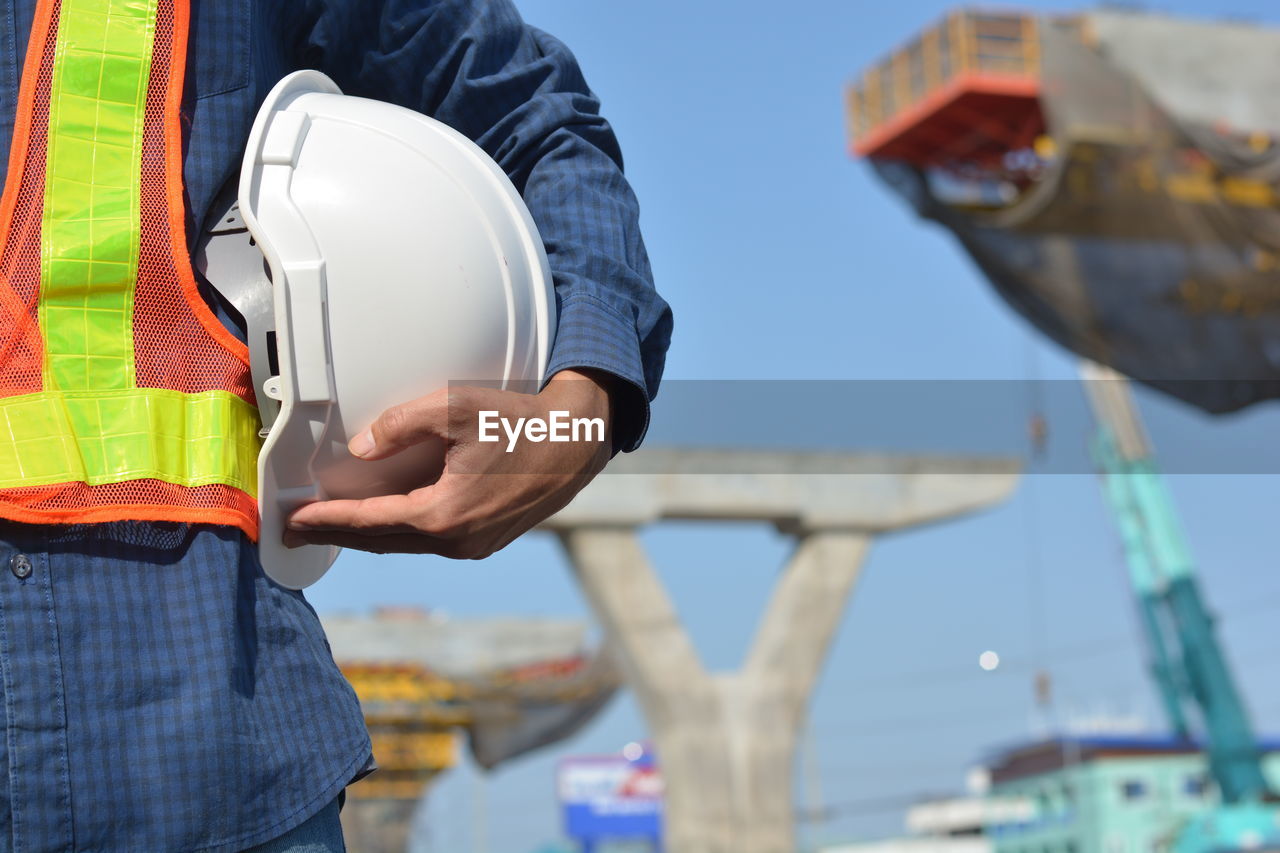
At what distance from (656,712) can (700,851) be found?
3.59 ft

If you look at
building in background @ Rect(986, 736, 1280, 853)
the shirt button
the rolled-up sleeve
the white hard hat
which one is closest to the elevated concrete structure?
building in background @ Rect(986, 736, 1280, 853)

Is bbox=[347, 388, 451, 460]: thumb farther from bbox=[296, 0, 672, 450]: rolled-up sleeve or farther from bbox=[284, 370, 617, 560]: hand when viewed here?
bbox=[296, 0, 672, 450]: rolled-up sleeve

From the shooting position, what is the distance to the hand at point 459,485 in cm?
85

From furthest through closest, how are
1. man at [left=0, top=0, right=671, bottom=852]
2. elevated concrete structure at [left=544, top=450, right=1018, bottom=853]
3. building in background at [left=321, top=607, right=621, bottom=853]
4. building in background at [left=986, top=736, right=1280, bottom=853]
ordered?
building in background at [left=321, top=607, right=621, bottom=853], building in background at [left=986, top=736, right=1280, bottom=853], elevated concrete structure at [left=544, top=450, right=1018, bottom=853], man at [left=0, top=0, right=671, bottom=852]

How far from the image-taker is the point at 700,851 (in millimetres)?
12203

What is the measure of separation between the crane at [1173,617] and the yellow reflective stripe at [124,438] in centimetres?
1714

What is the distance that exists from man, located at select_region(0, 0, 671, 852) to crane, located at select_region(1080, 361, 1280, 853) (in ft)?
56.0

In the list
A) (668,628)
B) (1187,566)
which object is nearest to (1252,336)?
(668,628)

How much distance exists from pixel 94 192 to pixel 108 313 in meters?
0.07

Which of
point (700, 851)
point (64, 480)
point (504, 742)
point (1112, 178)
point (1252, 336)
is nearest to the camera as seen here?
point (64, 480)

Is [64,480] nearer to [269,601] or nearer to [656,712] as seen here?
[269,601]

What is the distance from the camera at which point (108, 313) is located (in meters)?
0.85

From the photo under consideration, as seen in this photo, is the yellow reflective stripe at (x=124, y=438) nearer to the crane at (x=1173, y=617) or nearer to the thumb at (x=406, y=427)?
the thumb at (x=406, y=427)

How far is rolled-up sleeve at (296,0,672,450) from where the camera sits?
39.9 inches
